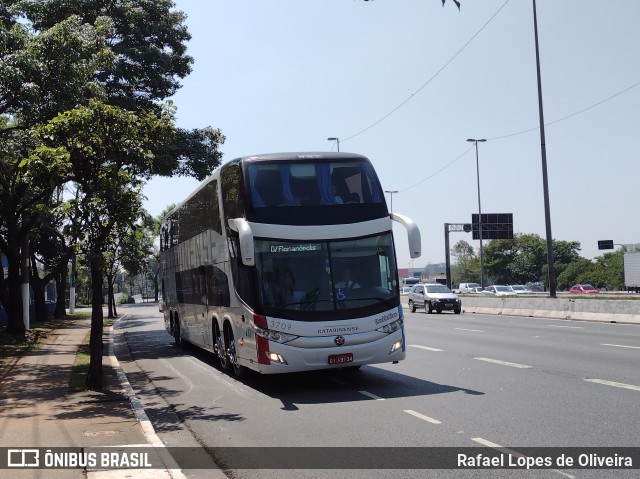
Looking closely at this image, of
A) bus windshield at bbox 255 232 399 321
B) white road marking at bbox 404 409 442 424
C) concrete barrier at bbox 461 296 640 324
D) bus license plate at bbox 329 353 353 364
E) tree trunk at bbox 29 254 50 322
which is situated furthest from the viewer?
tree trunk at bbox 29 254 50 322

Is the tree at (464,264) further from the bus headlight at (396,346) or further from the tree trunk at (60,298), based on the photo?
the bus headlight at (396,346)

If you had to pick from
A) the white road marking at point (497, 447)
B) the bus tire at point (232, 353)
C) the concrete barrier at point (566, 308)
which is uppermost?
the bus tire at point (232, 353)

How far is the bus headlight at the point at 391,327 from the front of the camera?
436 inches

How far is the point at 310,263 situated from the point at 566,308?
68.8 ft

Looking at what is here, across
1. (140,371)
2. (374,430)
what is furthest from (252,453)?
(140,371)

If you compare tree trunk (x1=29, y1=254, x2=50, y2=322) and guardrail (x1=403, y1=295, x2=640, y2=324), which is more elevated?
tree trunk (x1=29, y1=254, x2=50, y2=322)

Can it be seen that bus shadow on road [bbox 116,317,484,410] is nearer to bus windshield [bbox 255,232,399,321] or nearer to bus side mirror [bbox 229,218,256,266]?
bus windshield [bbox 255,232,399,321]

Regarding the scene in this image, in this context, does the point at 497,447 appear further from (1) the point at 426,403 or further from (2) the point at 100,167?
(2) the point at 100,167

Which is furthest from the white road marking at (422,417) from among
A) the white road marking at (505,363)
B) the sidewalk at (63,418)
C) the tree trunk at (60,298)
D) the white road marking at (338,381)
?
the tree trunk at (60,298)

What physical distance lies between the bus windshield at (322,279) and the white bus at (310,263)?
0.05 feet

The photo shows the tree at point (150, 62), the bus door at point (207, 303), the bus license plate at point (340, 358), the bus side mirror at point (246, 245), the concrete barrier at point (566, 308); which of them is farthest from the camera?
the concrete barrier at point (566, 308)

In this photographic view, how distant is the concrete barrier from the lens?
25219 mm

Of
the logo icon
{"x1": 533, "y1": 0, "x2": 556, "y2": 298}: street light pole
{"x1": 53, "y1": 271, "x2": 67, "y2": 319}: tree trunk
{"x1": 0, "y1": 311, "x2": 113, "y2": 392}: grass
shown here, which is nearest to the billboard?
{"x1": 533, "y1": 0, "x2": 556, "y2": 298}: street light pole

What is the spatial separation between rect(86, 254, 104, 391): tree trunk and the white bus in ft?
7.75
